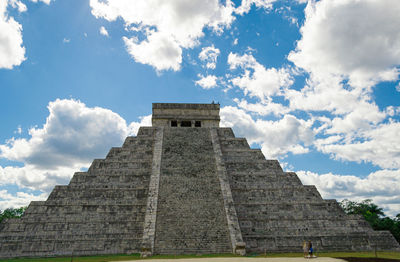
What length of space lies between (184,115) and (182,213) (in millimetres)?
12195

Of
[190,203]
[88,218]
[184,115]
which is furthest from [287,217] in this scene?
[184,115]

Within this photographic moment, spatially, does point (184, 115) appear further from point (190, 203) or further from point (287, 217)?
point (287, 217)

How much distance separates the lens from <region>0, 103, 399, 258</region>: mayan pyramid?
510 inches

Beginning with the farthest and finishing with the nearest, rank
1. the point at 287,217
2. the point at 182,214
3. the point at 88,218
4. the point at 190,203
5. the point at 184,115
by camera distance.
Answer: the point at 184,115 < the point at 287,217 < the point at 190,203 < the point at 88,218 < the point at 182,214

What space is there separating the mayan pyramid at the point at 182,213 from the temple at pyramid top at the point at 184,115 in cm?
595

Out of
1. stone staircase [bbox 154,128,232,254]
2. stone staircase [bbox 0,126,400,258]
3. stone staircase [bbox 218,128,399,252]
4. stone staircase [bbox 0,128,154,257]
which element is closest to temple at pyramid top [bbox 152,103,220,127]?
stone staircase [bbox 154,128,232,254]

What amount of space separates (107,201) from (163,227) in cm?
382

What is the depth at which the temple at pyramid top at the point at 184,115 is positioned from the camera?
2467 centimetres

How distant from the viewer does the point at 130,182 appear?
16375 mm

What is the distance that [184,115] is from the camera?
24875 mm

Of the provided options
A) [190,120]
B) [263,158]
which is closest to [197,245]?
[263,158]

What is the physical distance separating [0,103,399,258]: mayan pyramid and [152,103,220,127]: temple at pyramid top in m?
5.95

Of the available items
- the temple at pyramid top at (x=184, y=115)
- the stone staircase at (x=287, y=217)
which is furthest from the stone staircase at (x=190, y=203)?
the temple at pyramid top at (x=184, y=115)

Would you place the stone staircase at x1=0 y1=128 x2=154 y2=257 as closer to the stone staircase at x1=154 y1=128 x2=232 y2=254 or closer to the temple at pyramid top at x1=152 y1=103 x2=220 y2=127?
the stone staircase at x1=154 y1=128 x2=232 y2=254
